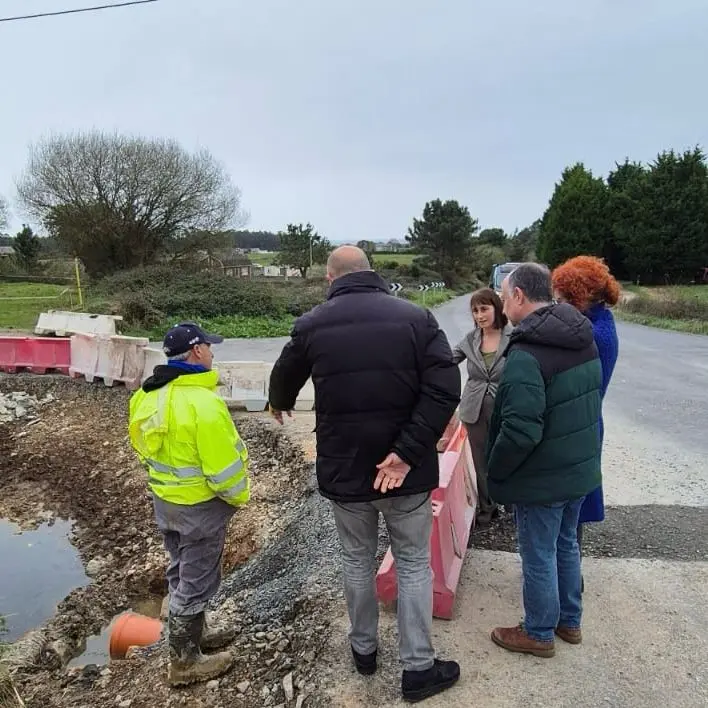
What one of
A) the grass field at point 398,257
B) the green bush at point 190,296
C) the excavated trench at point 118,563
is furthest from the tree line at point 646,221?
the excavated trench at point 118,563

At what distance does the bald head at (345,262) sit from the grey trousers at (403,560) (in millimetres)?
1037

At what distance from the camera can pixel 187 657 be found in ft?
10.7

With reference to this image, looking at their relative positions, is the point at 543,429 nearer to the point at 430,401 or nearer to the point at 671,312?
the point at 430,401

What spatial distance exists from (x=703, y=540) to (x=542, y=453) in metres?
2.62

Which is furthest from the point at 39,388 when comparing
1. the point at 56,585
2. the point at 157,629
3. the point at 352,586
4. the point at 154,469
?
the point at 352,586

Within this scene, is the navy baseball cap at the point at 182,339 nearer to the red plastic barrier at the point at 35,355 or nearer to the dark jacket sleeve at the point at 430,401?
the dark jacket sleeve at the point at 430,401

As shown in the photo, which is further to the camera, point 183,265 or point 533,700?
point 183,265

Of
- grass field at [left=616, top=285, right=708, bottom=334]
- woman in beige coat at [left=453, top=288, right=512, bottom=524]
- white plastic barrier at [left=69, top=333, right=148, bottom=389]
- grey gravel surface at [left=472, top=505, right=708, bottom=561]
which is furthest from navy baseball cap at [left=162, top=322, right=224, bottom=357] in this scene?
grass field at [left=616, top=285, right=708, bottom=334]

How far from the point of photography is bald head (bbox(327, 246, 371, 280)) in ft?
9.12

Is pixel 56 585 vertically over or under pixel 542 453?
under

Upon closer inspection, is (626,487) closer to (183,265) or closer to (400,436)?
(400,436)

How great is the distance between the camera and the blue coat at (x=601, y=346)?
11.2ft

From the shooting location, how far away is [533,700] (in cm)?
289

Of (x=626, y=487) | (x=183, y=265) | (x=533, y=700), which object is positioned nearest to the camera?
(x=533, y=700)
